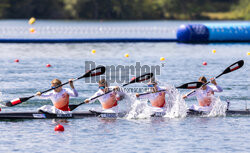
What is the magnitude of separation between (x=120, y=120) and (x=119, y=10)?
93.3 metres

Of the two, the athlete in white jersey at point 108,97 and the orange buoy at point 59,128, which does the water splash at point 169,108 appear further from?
the orange buoy at point 59,128

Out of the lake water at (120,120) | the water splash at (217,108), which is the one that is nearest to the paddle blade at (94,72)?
the lake water at (120,120)

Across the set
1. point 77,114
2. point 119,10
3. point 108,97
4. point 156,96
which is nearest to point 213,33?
point 156,96

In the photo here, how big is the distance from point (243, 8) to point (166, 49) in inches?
2792

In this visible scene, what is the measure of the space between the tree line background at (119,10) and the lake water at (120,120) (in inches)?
2578

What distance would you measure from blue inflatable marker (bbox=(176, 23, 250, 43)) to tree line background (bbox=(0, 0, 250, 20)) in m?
57.6

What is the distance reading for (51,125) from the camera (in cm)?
1861

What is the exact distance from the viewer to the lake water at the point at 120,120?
16359 mm

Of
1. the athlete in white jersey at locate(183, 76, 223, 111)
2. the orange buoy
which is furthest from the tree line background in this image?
the orange buoy

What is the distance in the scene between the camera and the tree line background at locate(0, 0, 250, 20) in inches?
4307

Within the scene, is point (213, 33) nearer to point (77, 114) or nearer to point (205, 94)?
point (205, 94)

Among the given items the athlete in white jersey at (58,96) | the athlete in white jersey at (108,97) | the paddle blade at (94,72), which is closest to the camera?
the athlete in white jersey at (58,96)

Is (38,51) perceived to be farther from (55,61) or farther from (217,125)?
(217,125)

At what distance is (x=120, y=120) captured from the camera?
19.4 m
